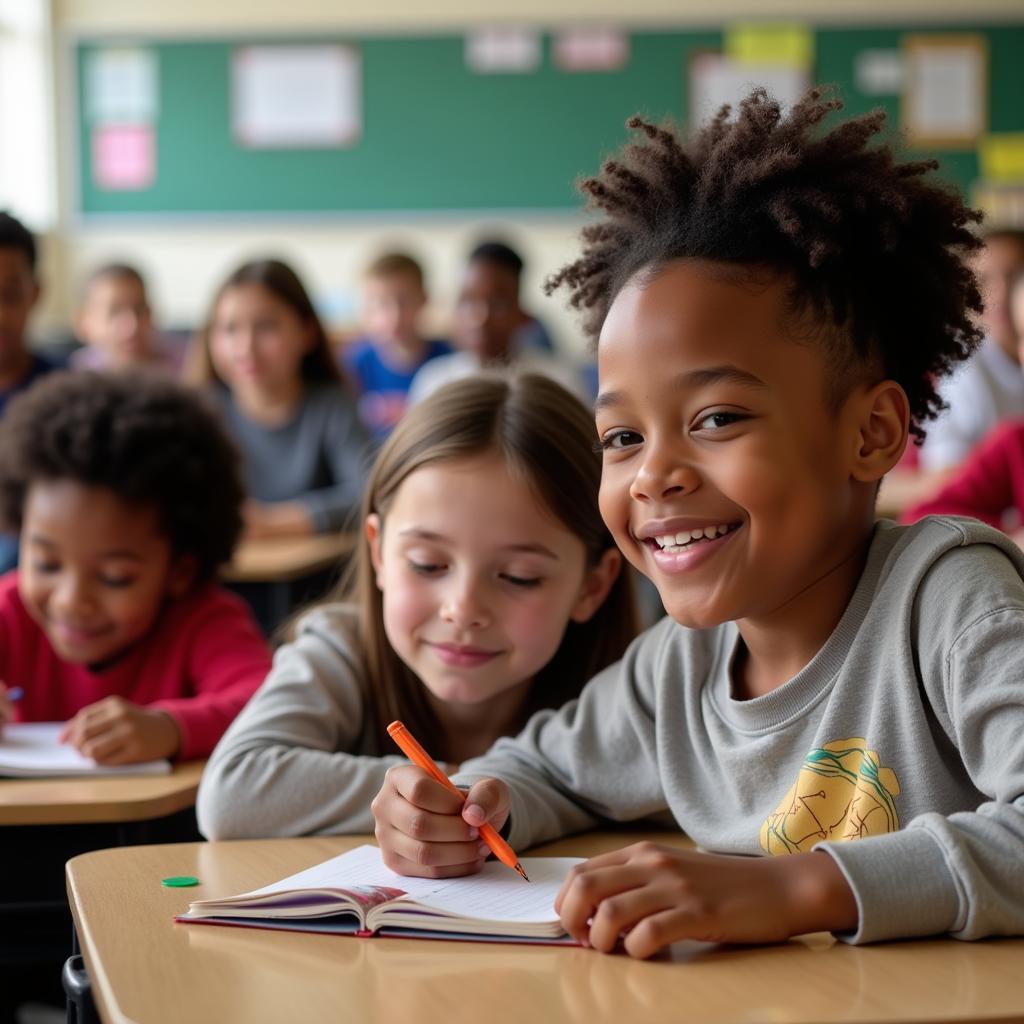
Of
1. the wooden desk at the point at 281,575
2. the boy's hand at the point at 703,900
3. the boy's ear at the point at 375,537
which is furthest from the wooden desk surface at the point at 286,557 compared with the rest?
the boy's hand at the point at 703,900

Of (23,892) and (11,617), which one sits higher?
(11,617)

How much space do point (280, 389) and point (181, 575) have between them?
2.21 metres

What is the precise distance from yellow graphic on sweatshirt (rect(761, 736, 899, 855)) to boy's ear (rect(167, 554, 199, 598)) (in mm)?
1201

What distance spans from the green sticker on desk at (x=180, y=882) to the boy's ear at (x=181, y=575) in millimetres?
1016

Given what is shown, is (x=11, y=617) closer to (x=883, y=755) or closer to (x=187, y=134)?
(x=883, y=755)

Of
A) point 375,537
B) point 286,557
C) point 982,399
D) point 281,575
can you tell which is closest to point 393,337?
point 982,399

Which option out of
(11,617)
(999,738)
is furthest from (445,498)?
(11,617)

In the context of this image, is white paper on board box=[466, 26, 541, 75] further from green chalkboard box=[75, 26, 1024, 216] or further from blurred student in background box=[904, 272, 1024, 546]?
blurred student in background box=[904, 272, 1024, 546]

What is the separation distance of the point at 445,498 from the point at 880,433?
0.54 metres

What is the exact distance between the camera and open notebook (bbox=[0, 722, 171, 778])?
1663mm

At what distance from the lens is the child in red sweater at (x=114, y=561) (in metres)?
2.04

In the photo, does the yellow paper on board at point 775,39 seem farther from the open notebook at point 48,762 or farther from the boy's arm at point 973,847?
the boy's arm at point 973,847

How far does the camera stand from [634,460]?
3.86ft

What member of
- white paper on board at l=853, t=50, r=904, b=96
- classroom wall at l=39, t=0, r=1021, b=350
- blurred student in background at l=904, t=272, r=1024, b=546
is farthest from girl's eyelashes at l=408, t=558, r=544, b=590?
white paper on board at l=853, t=50, r=904, b=96
